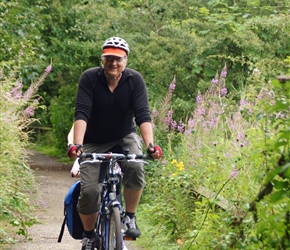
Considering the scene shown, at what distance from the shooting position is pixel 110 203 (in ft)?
25.4

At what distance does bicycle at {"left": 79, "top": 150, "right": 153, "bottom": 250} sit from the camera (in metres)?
7.50

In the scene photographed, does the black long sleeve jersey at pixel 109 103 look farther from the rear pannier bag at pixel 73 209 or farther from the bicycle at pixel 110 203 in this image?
the rear pannier bag at pixel 73 209

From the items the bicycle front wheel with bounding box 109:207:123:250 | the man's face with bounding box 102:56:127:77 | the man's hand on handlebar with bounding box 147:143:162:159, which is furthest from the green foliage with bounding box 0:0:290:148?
the bicycle front wheel with bounding box 109:207:123:250

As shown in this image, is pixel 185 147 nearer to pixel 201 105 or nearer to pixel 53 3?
pixel 201 105

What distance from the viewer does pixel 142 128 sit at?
8.23m

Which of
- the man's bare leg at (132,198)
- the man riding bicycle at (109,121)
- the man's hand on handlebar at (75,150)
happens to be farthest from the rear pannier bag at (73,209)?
the man's hand on handlebar at (75,150)

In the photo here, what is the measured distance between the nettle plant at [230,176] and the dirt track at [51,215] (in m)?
0.85

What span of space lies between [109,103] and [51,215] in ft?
18.5

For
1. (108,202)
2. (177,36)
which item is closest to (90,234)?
(108,202)

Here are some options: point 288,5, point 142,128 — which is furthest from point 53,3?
point 142,128

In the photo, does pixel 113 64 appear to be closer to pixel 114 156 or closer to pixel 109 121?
pixel 109 121

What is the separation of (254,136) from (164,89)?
9.86 m

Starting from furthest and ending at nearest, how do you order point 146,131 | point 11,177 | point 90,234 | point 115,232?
point 11,177
point 90,234
point 146,131
point 115,232

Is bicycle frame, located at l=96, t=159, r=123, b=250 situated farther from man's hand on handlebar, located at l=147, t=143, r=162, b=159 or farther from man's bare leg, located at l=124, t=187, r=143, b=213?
man's hand on handlebar, located at l=147, t=143, r=162, b=159
